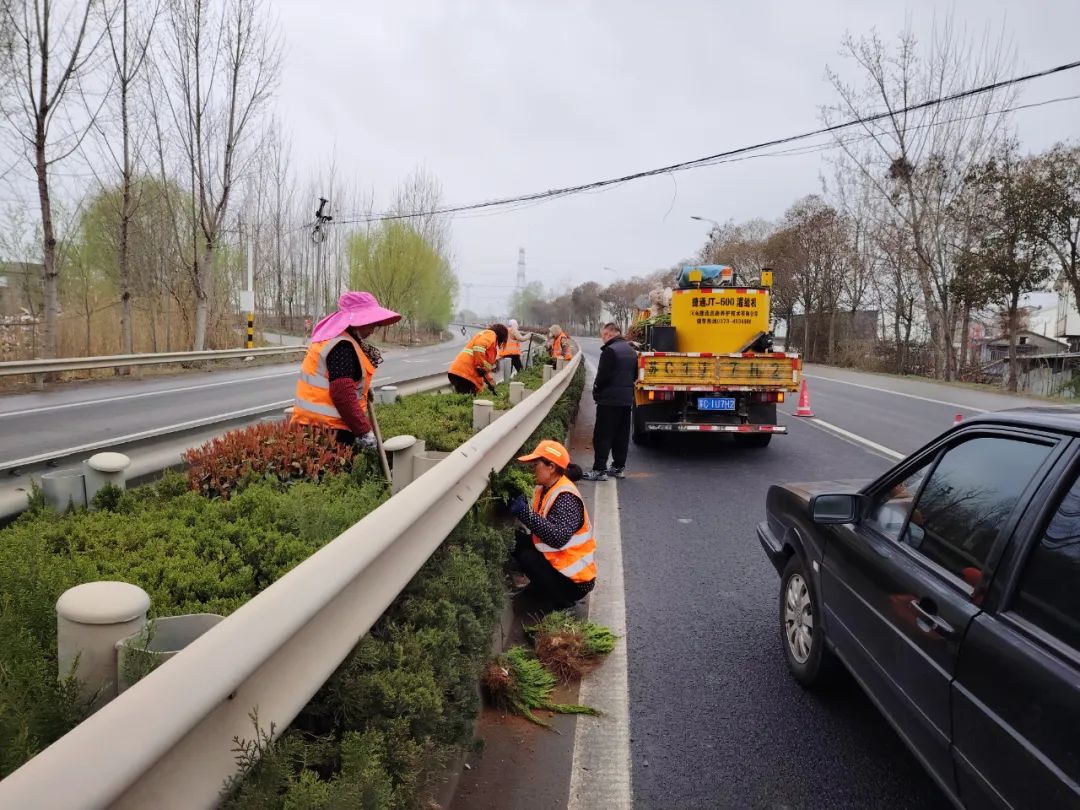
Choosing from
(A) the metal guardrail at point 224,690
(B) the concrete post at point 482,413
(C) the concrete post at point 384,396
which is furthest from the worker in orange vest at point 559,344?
(A) the metal guardrail at point 224,690

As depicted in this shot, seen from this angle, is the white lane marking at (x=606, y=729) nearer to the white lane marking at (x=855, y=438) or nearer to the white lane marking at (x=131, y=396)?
the white lane marking at (x=855, y=438)

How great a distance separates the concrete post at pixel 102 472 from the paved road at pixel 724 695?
2647mm

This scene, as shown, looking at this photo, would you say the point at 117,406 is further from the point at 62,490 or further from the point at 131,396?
the point at 62,490

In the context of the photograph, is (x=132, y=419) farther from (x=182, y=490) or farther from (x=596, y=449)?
(x=182, y=490)

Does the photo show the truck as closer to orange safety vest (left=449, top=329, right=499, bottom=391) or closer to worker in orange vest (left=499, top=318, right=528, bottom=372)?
orange safety vest (left=449, top=329, right=499, bottom=391)

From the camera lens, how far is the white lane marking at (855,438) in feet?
29.1

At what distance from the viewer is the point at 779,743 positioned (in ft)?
9.53

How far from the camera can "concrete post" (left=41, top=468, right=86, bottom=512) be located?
3199 millimetres

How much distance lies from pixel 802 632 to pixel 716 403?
19.3ft

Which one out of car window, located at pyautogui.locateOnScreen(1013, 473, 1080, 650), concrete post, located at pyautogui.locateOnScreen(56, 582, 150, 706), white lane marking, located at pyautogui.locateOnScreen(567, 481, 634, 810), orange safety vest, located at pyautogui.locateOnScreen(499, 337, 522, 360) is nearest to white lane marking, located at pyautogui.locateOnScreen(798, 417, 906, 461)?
orange safety vest, located at pyautogui.locateOnScreen(499, 337, 522, 360)

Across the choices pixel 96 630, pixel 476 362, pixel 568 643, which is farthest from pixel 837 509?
pixel 476 362

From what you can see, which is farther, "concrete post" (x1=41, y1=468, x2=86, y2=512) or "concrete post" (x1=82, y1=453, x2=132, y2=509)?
"concrete post" (x1=82, y1=453, x2=132, y2=509)

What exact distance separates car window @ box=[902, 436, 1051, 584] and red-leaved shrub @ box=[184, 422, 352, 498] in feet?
9.68

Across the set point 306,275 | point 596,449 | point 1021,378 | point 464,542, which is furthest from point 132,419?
point 306,275
